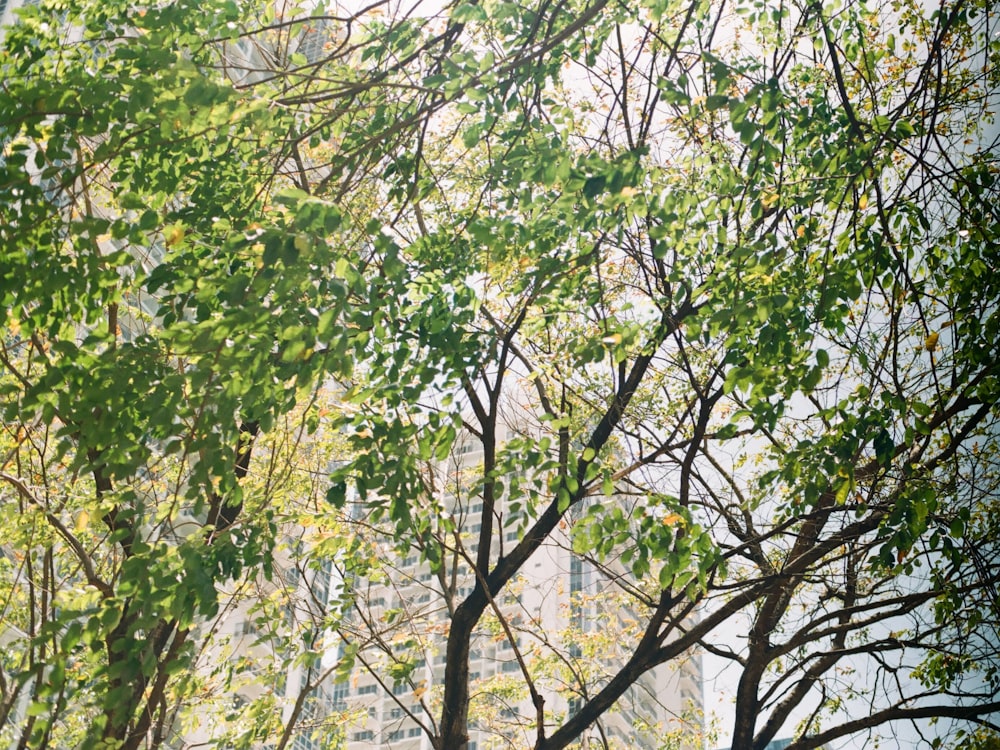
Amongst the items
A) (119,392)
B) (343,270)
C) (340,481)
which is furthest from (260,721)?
(343,270)

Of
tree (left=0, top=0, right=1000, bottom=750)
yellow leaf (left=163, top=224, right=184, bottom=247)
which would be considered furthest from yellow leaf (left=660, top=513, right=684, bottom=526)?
yellow leaf (left=163, top=224, right=184, bottom=247)

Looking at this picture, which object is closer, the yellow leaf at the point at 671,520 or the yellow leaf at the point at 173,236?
the yellow leaf at the point at 173,236

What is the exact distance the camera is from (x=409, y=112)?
474 cm

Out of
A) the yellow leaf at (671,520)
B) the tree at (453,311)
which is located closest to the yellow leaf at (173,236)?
the tree at (453,311)

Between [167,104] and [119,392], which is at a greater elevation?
[167,104]

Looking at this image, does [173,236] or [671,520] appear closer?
[173,236]

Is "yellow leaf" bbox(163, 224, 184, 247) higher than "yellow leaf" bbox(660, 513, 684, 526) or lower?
higher

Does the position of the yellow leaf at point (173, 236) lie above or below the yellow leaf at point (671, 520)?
above

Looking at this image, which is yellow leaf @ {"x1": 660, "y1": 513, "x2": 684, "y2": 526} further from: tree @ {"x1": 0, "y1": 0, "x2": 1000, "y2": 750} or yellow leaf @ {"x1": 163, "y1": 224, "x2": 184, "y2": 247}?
yellow leaf @ {"x1": 163, "y1": 224, "x2": 184, "y2": 247}

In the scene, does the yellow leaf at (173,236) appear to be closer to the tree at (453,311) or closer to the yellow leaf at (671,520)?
the tree at (453,311)

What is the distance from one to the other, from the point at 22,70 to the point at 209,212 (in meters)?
1.04

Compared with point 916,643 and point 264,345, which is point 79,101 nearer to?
point 264,345

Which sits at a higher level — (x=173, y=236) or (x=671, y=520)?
(x=173, y=236)

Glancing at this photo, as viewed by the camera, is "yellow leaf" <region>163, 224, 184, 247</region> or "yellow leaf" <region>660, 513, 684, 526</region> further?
"yellow leaf" <region>660, 513, 684, 526</region>
